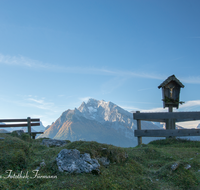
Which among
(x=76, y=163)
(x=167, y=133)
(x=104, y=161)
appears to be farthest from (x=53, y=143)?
(x=167, y=133)

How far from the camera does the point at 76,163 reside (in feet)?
19.1

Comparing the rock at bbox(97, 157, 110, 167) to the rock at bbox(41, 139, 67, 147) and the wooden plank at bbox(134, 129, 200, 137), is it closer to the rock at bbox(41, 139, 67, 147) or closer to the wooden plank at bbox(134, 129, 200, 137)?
the rock at bbox(41, 139, 67, 147)

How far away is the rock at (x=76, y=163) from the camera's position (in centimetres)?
565

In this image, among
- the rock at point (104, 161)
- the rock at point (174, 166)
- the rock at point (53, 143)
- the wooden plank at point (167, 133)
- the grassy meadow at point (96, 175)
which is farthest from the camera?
the wooden plank at point (167, 133)

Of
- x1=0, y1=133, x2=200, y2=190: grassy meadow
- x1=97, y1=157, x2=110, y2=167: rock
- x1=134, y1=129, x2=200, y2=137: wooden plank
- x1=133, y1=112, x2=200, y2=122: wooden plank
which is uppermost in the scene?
x1=133, y1=112, x2=200, y2=122: wooden plank

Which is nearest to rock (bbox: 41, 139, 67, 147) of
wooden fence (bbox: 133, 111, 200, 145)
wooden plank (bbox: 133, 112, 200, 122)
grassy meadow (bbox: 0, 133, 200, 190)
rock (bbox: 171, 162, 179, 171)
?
grassy meadow (bbox: 0, 133, 200, 190)

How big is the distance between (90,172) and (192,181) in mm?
3621

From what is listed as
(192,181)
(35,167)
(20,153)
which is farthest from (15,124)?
(192,181)

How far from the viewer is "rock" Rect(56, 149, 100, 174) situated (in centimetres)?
565

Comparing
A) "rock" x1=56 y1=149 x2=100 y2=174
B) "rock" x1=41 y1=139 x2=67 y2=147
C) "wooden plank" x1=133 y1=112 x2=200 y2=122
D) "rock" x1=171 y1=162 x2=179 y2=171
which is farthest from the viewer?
"wooden plank" x1=133 y1=112 x2=200 y2=122

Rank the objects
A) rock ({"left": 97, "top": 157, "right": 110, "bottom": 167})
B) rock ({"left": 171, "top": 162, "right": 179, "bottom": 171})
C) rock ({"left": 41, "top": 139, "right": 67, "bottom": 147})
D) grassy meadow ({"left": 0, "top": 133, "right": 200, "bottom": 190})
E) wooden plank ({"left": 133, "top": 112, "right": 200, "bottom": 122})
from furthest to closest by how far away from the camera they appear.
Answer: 1. wooden plank ({"left": 133, "top": 112, "right": 200, "bottom": 122})
2. rock ({"left": 41, "top": 139, "right": 67, "bottom": 147})
3. rock ({"left": 171, "top": 162, "right": 179, "bottom": 171})
4. rock ({"left": 97, "top": 157, "right": 110, "bottom": 167})
5. grassy meadow ({"left": 0, "top": 133, "right": 200, "bottom": 190})

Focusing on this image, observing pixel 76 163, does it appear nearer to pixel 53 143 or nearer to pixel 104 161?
pixel 104 161

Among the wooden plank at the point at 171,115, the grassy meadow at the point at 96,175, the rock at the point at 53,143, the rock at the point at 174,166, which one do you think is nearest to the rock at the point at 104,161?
the grassy meadow at the point at 96,175

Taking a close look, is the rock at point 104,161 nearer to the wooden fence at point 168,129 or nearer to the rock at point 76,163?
the rock at point 76,163
